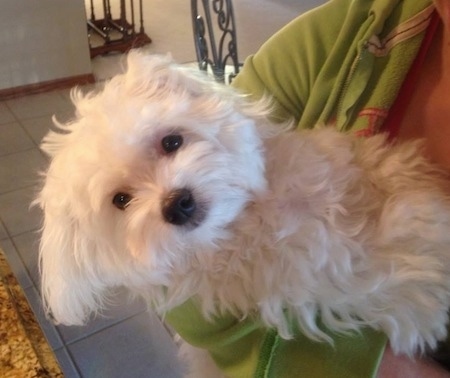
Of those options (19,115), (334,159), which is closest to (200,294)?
(334,159)

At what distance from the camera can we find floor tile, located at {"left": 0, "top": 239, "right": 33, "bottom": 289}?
5.64ft

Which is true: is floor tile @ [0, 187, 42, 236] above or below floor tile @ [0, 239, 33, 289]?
below

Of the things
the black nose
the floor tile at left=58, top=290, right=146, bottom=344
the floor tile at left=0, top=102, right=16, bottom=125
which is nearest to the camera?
the black nose

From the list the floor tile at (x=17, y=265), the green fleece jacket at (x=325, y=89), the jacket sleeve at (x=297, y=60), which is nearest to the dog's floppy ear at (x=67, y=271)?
the green fleece jacket at (x=325, y=89)

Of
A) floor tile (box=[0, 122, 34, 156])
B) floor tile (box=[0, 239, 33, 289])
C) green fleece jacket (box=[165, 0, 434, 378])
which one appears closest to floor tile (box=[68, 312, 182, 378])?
floor tile (box=[0, 239, 33, 289])

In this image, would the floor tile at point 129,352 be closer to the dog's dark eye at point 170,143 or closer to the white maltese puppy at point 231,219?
the white maltese puppy at point 231,219

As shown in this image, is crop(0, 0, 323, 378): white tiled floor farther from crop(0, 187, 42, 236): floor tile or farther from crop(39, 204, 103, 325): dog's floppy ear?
crop(39, 204, 103, 325): dog's floppy ear

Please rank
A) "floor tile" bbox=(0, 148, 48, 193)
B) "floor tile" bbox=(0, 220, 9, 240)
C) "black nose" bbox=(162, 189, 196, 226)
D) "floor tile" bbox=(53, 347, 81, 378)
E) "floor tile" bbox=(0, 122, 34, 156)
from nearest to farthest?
"black nose" bbox=(162, 189, 196, 226) → "floor tile" bbox=(53, 347, 81, 378) → "floor tile" bbox=(0, 220, 9, 240) → "floor tile" bbox=(0, 148, 48, 193) → "floor tile" bbox=(0, 122, 34, 156)

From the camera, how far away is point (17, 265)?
1778 millimetres

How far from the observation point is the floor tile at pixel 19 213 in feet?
6.33

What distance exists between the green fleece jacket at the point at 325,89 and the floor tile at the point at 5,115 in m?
1.84

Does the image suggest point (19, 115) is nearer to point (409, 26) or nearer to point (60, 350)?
point (60, 350)

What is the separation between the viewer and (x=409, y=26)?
0.80 meters

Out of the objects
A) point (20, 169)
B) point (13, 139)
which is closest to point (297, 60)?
point (20, 169)
